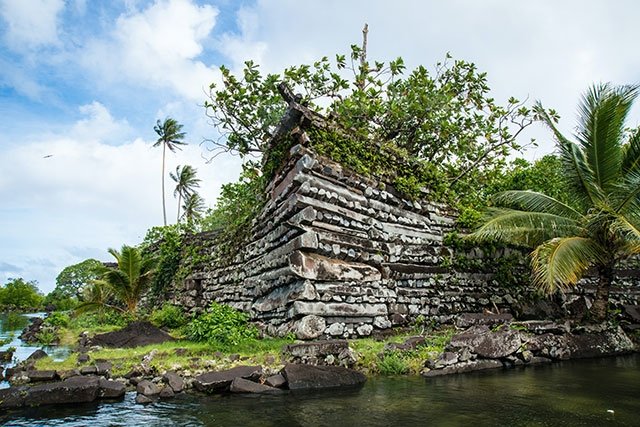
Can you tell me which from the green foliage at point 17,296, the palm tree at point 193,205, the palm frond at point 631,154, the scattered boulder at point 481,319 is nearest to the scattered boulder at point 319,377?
the scattered boulder at point 481,319

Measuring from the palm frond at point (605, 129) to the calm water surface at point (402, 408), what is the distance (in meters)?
5.74

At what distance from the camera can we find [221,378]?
5379 millimetres

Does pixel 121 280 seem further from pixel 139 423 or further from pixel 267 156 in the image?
pixel 139 423

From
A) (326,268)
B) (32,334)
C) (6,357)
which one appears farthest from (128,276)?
(326,268)

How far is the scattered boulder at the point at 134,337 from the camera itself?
10188mm

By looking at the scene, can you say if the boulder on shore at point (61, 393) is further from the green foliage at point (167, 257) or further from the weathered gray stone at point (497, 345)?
the green foliage at point (167, 257)

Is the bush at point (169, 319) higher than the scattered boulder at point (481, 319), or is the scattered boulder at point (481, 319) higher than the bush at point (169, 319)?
the bush at point (169, 319)

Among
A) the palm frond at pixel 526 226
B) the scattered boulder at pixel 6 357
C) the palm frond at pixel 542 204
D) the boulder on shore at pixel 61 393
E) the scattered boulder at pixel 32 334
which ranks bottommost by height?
the boulder on shore at pixel 61 393

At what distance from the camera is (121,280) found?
640 inches

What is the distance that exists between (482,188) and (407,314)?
6927 millimetres

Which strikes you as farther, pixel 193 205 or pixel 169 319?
pixel 193 205

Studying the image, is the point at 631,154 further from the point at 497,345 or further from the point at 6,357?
the point at 6,357

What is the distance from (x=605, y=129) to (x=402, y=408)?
28.4ft

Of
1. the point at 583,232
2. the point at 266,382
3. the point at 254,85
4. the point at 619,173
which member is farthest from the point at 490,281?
the point at 254,85
